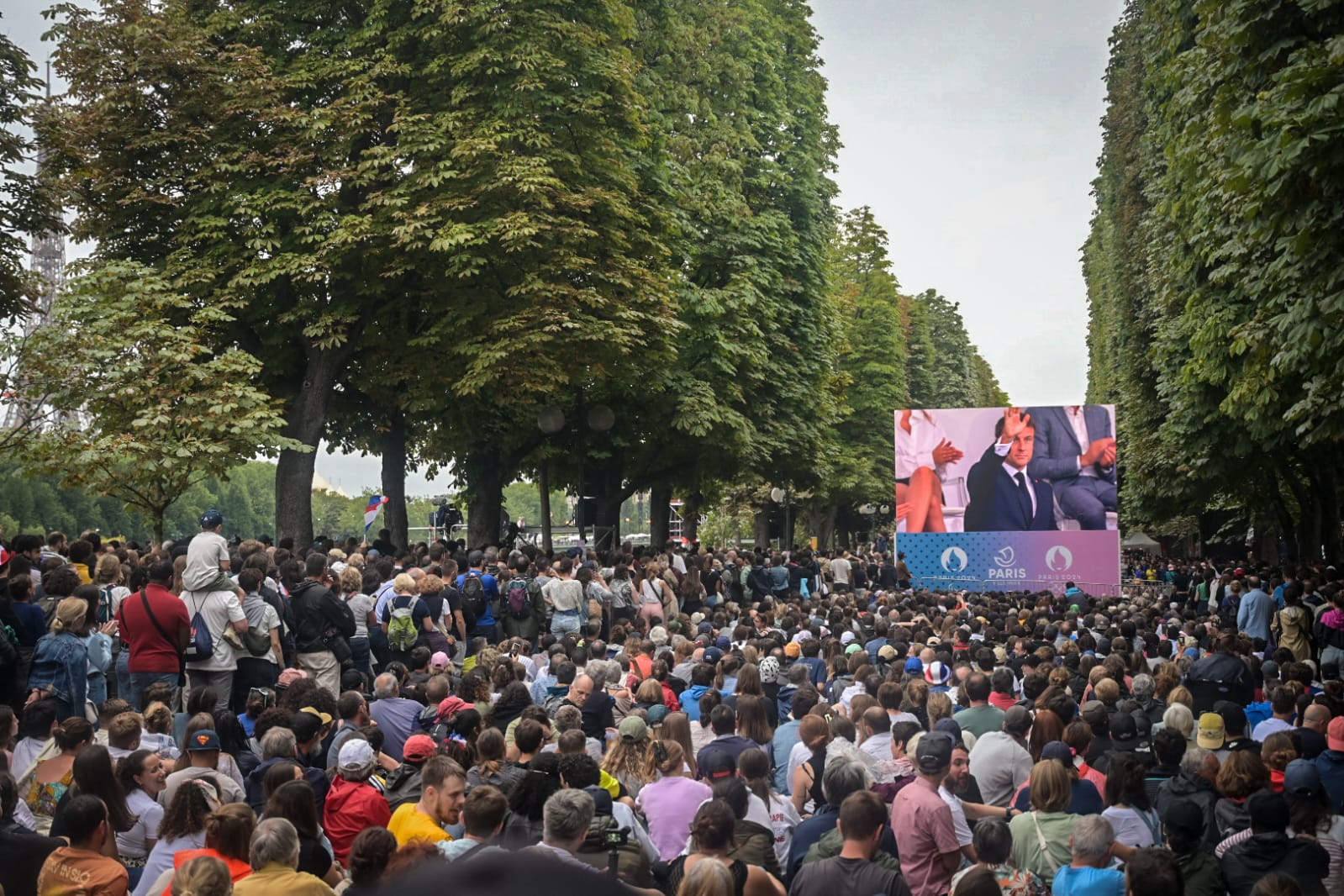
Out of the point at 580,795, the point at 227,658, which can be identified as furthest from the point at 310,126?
the point at 580,795

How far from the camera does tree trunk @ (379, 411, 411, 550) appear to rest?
1115 inches

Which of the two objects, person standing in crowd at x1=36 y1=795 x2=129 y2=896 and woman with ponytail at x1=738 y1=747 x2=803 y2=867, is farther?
woman with ponytail at x1=738 y1=747 x2=803 y2=867

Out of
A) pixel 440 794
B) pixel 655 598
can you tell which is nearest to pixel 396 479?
pixel 655 598

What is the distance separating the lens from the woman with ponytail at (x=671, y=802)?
7.75m

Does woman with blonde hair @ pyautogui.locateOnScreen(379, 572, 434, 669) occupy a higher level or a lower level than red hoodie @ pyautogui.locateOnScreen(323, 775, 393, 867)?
higher

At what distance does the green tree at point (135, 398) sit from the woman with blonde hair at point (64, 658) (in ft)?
26.6

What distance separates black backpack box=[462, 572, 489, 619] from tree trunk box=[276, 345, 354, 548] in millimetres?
8644

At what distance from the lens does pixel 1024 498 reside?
3192cm

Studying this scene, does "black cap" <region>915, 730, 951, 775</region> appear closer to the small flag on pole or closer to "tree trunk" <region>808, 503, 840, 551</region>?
the small flag on pole

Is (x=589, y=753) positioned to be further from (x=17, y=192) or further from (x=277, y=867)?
(x=17, y=192)

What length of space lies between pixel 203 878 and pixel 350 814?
2.26m

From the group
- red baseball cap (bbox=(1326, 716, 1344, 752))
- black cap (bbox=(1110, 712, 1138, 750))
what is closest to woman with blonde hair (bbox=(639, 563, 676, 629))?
black cap (bbox=(1110, 712, 1138, 750))

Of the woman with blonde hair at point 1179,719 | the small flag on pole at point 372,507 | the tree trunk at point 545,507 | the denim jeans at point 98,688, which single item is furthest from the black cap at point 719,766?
the small flag on pole at point 372,507

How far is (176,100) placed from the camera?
2334cm
